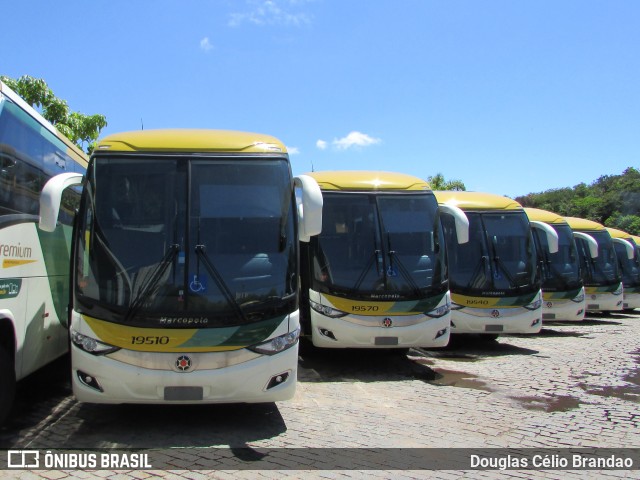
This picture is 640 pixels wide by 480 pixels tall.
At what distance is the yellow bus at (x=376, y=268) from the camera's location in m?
8.80

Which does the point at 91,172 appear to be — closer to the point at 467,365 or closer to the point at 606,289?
the point at 467,365

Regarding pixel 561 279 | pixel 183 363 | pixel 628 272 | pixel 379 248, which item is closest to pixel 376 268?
pixel 379 248

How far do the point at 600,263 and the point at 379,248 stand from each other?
1311cm

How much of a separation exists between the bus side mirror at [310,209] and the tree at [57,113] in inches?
498

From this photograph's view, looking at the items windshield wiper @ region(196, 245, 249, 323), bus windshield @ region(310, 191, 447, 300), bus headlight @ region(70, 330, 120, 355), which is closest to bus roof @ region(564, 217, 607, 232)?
bus windshield @ region(310, 191, 447, 300)

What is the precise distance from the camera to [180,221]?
596 cm

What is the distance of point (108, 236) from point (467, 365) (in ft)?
22.6

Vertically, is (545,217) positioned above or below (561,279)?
above

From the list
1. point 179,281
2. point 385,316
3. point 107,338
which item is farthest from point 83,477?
point 385,316

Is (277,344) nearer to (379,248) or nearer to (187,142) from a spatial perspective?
(187,142)

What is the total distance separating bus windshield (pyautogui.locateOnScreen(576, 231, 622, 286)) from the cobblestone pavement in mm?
9475

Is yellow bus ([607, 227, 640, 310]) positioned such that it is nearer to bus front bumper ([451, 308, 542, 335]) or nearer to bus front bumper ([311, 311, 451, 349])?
bus front bumper ([451, 308, 542, 335])

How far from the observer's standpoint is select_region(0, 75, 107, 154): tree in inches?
672

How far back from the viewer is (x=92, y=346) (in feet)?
18.5
